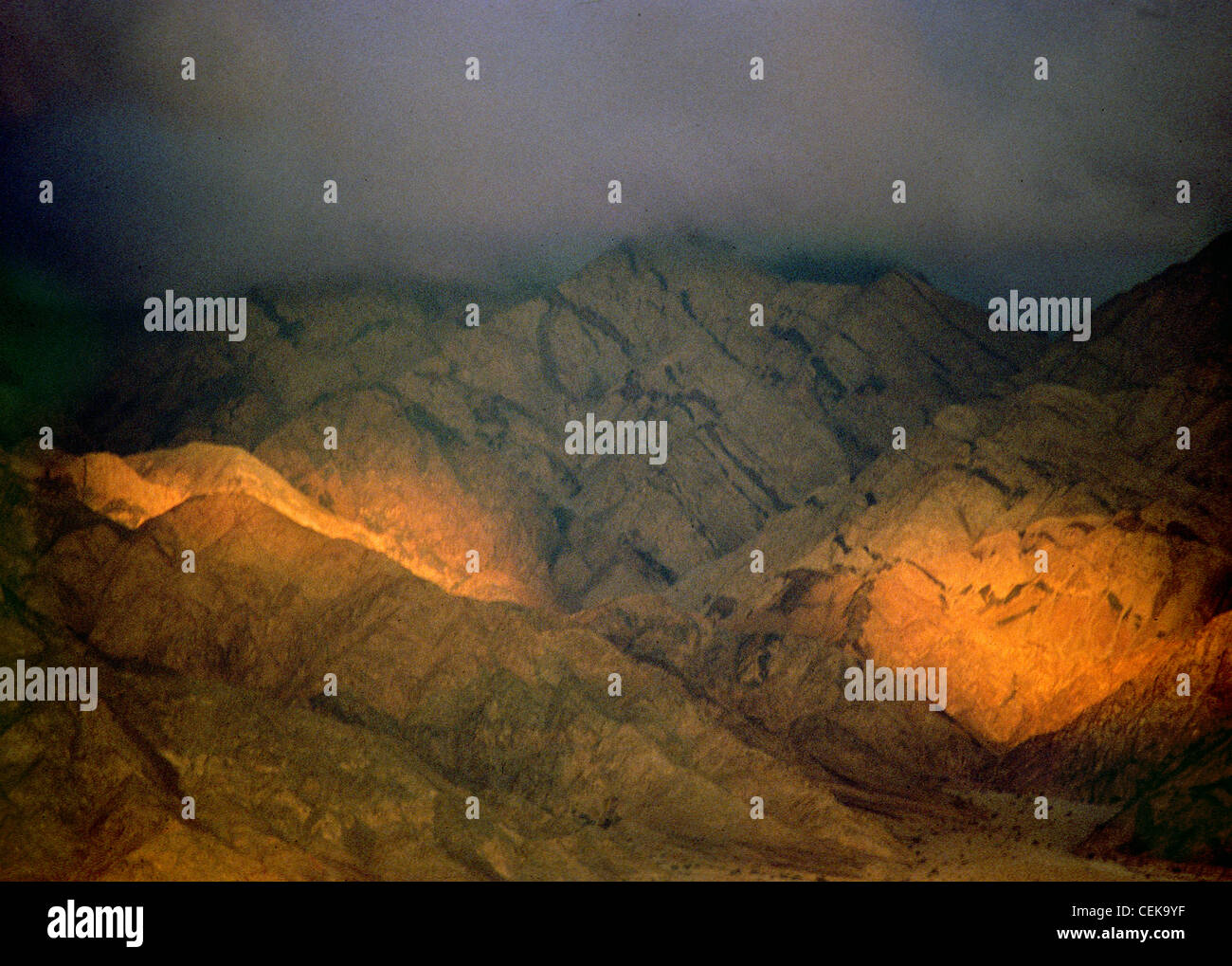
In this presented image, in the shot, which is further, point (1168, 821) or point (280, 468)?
point (280, 468)

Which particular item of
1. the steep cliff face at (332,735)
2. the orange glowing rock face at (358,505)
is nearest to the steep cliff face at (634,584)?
the steep cliff face at (332,735)

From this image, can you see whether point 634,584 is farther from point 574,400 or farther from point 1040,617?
point 1040,617

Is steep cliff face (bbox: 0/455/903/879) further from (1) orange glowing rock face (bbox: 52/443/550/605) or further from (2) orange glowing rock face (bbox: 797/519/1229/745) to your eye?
(2) orange glowing rock face (bbox: 797/519/1229/745)

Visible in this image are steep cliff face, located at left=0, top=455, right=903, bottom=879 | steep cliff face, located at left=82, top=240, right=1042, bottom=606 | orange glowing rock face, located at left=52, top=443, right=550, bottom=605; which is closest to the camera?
steep cliff face, located at left=0, top=455, right=903, bottom=879

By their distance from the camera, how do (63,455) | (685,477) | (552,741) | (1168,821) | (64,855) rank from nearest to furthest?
1. (64,855)
2. (1168,821)
3. (552,741)
4. (63,455)
5. (685,477)

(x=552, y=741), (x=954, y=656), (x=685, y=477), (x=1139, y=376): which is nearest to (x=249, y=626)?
(x=552, y=741)

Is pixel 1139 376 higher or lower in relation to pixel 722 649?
higher

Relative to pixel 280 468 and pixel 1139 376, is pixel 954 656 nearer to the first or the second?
pixel 1139 376

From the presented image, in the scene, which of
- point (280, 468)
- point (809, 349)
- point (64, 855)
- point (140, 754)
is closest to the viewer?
point (64, 855)

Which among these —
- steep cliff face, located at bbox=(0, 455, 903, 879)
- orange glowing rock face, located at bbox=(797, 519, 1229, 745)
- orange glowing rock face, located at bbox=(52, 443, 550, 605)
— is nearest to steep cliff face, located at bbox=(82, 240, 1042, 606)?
orange glowing rock face, located at bbox=(52, 443, 550, 605)
